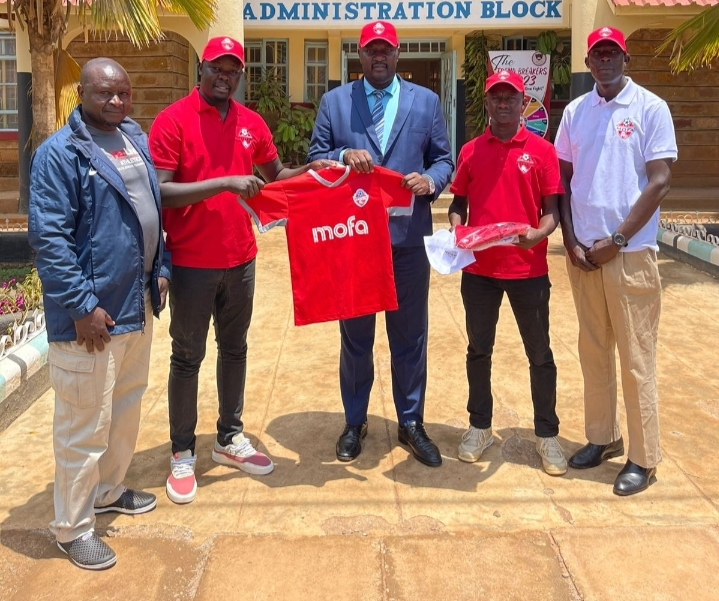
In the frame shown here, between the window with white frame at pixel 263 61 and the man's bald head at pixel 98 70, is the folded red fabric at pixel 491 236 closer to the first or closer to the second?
the man's bald head at pixel 98 70

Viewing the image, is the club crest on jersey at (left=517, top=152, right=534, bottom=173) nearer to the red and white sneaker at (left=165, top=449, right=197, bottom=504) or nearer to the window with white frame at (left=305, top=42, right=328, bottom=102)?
the red and white sneaker at (left=165, top=449, right=197, bottom=504)

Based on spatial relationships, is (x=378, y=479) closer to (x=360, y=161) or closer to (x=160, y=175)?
(x=360, y=161)

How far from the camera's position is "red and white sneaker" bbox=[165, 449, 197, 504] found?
143 inches

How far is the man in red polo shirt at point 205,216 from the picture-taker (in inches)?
135

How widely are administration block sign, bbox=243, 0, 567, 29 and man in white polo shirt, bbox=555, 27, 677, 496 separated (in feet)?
31.0

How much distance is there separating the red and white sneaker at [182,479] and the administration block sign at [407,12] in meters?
10.2

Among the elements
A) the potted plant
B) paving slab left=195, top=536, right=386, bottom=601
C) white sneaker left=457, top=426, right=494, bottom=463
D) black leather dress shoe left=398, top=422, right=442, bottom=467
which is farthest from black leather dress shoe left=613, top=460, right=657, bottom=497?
the potted plant

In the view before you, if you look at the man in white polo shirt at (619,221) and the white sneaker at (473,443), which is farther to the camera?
the white sneaker at (473,443)

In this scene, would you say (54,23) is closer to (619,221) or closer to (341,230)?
(341,230)

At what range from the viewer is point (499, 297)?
3943 millimetres

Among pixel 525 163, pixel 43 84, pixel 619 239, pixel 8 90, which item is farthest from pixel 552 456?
pixel 8 90

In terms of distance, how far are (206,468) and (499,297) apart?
1.79 m

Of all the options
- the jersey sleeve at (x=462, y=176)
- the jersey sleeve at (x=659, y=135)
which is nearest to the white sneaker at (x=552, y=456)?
the jersey sleeve at (x=462, y=176)

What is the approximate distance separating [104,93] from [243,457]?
195 cm
